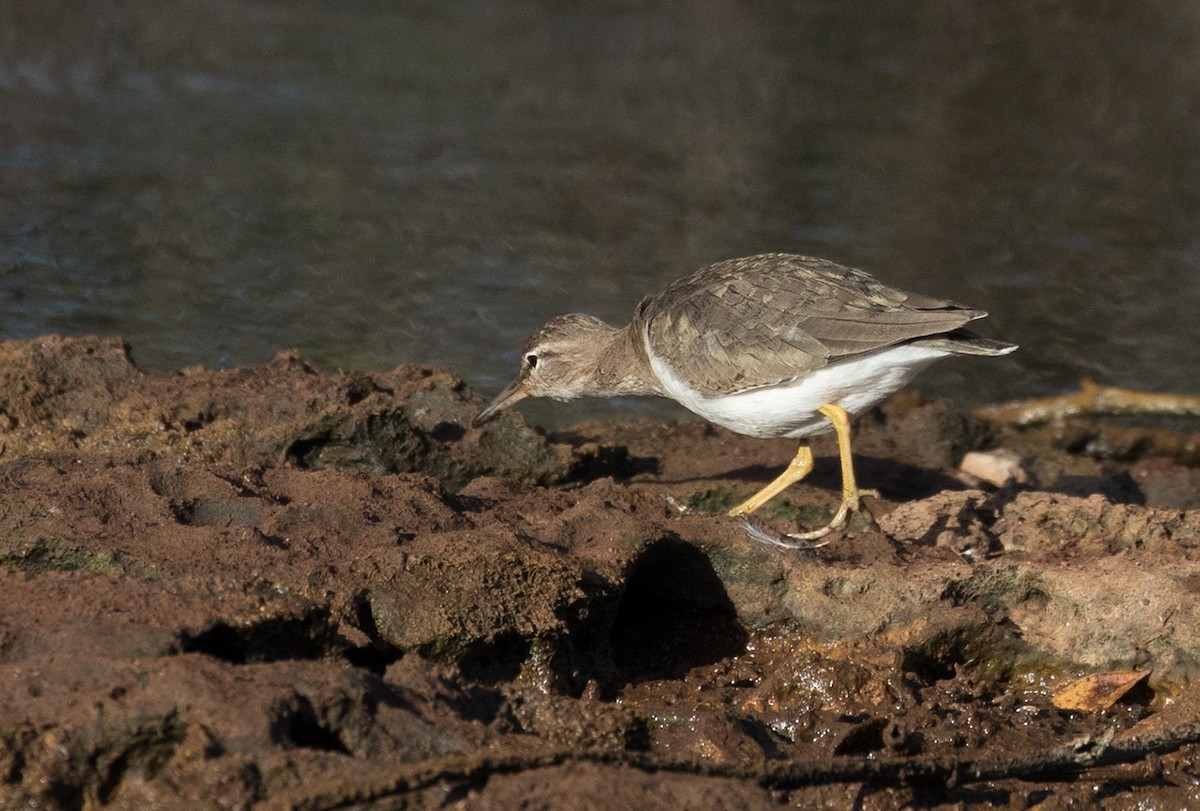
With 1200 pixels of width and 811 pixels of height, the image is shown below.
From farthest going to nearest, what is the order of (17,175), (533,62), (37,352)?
(533,62), (17,175), (37,352)

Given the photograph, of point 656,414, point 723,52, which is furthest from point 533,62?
point 656,414

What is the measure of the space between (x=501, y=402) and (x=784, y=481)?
1.66m

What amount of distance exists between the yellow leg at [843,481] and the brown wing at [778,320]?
33 centimetres

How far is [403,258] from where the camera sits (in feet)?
39.0

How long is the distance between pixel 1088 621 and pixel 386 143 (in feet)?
33.7

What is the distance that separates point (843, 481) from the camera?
6965mm

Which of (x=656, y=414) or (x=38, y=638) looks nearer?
(x=38, y=638)

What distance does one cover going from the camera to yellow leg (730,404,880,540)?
6.68 m

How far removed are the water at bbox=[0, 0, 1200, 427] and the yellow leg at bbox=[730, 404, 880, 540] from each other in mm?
2677

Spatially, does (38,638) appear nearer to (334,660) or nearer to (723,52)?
(334,660)

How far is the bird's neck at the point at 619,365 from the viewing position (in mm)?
Answer: 7742

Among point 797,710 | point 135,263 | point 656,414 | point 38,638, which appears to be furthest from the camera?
point 135,263

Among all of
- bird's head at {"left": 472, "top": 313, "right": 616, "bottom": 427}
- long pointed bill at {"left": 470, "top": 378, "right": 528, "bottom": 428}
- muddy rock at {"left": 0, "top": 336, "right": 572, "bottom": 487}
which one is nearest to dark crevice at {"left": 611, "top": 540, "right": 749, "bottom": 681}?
muddy rock at {"left": 0, "top": 336, "right": 572, "bottom": 487}

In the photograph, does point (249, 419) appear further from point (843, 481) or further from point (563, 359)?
point (843, 481)
